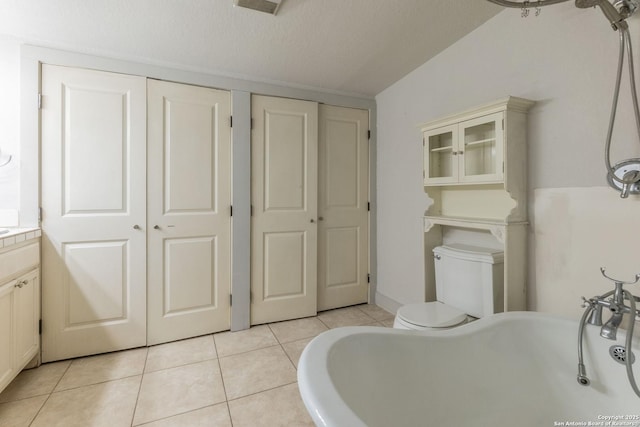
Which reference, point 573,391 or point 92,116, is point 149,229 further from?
point 573,391

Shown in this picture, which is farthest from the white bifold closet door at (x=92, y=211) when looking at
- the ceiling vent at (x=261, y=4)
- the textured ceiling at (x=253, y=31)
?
the ceiling vent at (x=261, y=4)

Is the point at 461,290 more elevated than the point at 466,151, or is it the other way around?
the point at 466,151

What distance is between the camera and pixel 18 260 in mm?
1673

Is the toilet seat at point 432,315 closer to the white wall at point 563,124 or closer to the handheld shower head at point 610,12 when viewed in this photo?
the white wall at point 563,124

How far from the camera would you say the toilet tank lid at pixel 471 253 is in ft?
5.43

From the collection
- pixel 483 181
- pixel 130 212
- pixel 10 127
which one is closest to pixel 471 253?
pixel 483 181

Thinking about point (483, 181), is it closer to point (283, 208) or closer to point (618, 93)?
point (618, 93)

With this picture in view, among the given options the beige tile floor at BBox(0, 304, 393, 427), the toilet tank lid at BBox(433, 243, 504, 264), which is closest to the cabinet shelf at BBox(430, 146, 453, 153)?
the toilet tank lid at BBox(433, 243, 504, 264)

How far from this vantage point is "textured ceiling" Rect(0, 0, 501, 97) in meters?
1.64

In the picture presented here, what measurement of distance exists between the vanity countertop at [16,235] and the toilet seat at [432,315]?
7.20 ft

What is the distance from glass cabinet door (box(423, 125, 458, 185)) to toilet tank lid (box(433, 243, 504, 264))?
450 millimetres

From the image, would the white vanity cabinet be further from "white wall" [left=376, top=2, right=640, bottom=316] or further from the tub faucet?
"white wall" [left=376, top=2, right=640, bottom=316]

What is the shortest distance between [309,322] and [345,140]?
5.85 feet

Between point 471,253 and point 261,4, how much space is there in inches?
73.9
